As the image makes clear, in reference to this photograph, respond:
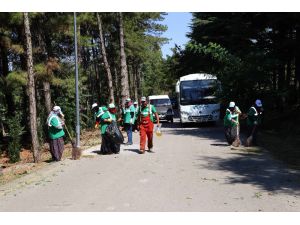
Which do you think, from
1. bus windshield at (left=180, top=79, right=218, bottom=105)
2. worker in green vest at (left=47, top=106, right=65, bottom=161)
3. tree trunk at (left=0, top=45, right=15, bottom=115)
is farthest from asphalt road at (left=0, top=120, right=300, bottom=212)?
bus windshield at (left=180, top=79, right=218, bottom=105)

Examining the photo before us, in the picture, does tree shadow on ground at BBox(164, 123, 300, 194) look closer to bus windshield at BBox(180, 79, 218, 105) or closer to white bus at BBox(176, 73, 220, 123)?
white bus at BBox(176, 73, 220, 123)

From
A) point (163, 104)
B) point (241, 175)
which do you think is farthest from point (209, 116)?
point (241, 175)

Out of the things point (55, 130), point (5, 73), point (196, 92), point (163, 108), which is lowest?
point (163, 108)

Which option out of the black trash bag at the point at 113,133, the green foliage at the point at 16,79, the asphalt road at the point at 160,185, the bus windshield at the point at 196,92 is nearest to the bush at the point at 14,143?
the green foliage at the point at 16,79

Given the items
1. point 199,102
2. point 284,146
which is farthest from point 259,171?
point 199,102

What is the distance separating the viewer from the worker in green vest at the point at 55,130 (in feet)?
43.8

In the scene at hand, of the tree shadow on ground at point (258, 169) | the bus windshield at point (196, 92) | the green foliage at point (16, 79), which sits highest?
the green foliage at point (16, 79)

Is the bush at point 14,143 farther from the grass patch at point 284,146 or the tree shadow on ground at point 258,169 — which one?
the grass patch at point 284,146

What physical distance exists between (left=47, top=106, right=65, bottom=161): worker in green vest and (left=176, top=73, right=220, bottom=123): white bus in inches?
517

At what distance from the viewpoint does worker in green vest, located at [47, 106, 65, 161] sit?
13.3m

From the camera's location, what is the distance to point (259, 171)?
11023 mm

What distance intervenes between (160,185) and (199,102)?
17.2m

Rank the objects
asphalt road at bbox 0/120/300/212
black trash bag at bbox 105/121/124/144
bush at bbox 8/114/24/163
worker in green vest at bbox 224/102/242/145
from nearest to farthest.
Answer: asphalt road at bbox 0/120/300/212 → black trash bag at bbox 105/121/124/144 → worker in green vest at bbox 224/102/242/145 → bush at bbox 8/114/24/163

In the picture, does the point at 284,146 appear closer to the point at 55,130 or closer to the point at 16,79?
the point at 55,130
